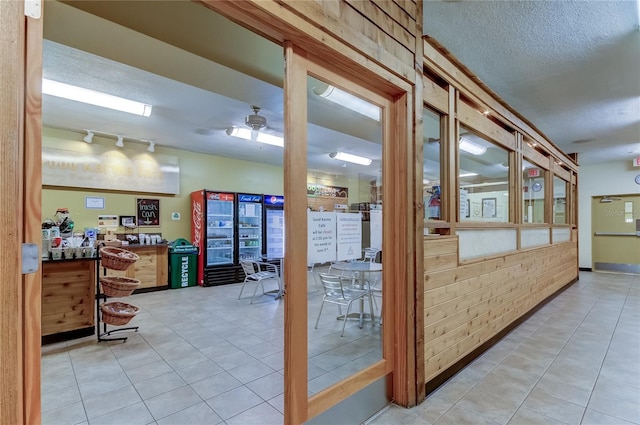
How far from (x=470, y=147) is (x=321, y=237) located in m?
2.36

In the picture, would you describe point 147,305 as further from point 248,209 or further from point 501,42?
point 501,42

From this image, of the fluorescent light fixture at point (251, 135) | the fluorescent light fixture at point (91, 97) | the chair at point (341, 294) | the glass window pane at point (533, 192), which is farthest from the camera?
the fluorescent light fixture at point (251, 135)

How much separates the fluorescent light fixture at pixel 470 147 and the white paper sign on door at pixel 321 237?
1780 millimetres

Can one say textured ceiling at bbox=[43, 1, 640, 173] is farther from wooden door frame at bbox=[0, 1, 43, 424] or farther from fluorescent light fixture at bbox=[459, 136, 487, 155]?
wooden door frame at bbox=[0, 1, 43, 424]

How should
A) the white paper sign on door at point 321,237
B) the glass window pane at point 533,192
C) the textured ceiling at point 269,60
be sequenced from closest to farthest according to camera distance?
1. the white paper sign on door at point 321,237
2. the textured ceiling at point 269,60
3. the glass window pane at point 533,192

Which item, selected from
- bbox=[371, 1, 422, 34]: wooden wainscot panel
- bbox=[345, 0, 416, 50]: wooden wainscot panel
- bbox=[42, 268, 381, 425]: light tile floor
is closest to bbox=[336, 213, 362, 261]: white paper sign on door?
bbox=[42, 268, 381, 425]: light tile floor

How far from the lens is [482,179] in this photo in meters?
3.80

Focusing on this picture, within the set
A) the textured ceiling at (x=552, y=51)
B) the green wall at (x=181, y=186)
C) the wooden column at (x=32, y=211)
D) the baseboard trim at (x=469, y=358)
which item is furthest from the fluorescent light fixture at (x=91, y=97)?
the baseboard trim at (x=469, y=358)

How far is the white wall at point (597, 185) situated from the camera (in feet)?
26.6

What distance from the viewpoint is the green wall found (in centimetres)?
533

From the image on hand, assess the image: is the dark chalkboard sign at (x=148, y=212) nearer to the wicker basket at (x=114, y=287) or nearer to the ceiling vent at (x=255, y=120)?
the wicker basket at (x=114, y=287)

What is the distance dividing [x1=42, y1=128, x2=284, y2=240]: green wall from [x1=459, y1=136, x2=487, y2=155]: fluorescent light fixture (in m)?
5.37

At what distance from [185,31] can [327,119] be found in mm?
1179

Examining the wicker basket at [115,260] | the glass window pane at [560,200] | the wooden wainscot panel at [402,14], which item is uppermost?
the wooden wainscot panel at [402,14]
